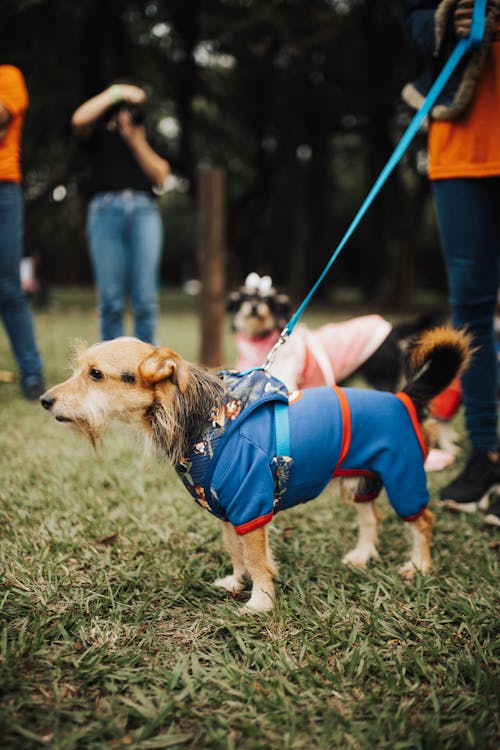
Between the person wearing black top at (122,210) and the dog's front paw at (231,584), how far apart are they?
305 centimetres

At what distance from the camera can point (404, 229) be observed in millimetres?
20172

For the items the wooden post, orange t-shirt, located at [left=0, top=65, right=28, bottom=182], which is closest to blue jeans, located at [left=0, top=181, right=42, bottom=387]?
orange t-shirt, located at [left=0, top=65, right=28, bottom=182]

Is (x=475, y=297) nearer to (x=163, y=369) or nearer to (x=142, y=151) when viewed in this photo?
(x=163, y=369)

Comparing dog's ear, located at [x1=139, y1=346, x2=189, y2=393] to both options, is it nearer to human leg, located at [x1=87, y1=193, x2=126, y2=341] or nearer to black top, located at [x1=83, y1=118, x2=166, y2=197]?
human leg, located at [x1=87, y1=193, x2=126, y2=341]

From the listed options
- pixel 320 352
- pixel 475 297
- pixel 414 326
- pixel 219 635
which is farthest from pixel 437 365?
pixel 414 326

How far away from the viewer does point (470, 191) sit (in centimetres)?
283

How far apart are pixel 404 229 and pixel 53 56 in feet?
42.9

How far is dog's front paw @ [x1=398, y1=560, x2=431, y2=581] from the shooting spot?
259cm

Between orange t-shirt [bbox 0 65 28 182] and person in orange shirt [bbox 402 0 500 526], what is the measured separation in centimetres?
301

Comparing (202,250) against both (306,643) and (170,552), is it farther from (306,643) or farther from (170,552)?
(306,643)

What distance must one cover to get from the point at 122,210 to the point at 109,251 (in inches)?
14.6

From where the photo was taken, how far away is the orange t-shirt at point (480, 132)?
8.88 feet

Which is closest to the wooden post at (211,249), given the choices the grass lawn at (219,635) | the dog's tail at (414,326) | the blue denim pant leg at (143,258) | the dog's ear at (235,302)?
the dog's ear at (235,302)

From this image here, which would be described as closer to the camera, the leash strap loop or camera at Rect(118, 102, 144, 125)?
the leash strap loop
